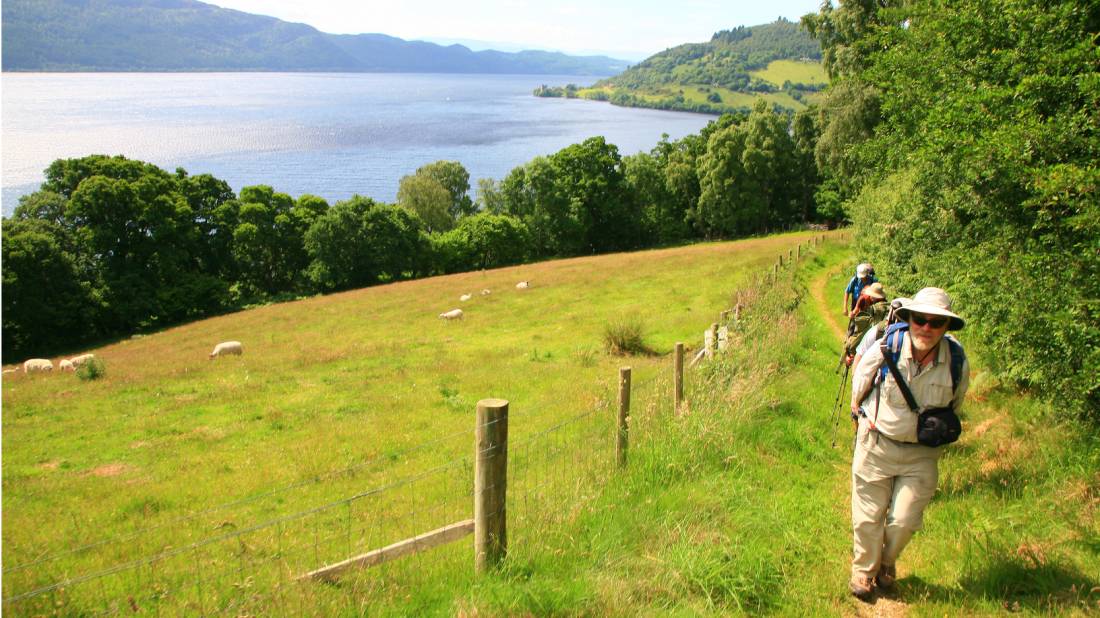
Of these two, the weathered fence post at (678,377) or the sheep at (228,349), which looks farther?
the sheep at (228,349)

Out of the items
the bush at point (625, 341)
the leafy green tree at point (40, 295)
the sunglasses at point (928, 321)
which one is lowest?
the leafy green tree at point (40, 295)

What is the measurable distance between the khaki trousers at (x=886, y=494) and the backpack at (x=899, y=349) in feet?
1.80

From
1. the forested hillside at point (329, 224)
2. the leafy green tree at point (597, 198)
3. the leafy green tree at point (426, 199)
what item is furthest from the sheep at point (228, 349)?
the leafy green tree at point (426, 199)

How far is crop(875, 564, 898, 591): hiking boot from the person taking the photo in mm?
5617

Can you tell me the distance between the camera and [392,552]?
511 cm

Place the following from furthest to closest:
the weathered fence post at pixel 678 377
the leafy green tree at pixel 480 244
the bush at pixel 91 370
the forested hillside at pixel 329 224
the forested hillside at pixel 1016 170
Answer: the leafy green tree at pixel 480 244 < the forested hillside at pixel 329 224 < the bush at pixel 91 370 < the weathered fence post at pixel 678 377 < the forested hillside at pixel 1016 170

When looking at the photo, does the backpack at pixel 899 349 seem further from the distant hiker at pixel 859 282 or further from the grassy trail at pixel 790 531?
the distant hiker at pixel 859 282

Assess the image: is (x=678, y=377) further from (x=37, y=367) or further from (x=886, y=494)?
(x=37, y=367)

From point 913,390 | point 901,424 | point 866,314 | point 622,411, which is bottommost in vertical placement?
point 622,411

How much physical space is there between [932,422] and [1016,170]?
4.77 meters

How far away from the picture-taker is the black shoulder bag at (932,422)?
5.10 m

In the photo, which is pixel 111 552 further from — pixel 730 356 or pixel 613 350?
pixel 613 350

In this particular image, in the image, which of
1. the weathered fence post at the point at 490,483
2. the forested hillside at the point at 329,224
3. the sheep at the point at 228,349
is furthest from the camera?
the forested hillside at the point at 329,224

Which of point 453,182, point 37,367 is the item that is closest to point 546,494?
point 37,367
